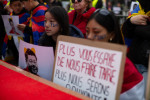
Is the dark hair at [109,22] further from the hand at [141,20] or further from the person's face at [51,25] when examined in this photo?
the person's face at [51,25]

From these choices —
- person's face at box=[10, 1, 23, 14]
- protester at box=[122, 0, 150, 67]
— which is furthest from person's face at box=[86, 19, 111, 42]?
person's face at box=[10, 1, 23, 14]

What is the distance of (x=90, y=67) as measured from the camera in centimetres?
107

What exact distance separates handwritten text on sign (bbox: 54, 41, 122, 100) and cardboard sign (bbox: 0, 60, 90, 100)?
9cm

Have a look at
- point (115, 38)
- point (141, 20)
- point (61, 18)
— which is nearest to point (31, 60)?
point (61, 18)

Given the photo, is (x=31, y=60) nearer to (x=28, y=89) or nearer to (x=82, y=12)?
(x=28, y=89)

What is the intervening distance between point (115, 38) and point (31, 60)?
758mm

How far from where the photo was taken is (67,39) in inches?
47.7

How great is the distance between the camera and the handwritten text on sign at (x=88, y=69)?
99 centimetres

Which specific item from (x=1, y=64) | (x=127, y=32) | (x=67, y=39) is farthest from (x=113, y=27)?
(x=1, y=64)

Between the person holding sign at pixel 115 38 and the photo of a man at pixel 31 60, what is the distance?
1.84ft

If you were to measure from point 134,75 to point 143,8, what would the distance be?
0.58 metres

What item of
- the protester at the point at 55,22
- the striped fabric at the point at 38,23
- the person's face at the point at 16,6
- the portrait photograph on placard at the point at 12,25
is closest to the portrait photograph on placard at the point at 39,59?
the protester at the point at 55,22

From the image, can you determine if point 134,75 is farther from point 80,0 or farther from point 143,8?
point 80,0

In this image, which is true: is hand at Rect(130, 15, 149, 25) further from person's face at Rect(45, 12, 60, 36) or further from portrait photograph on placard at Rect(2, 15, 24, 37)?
portrait photograph on placard at Rect(2, 15, 24, 37)
